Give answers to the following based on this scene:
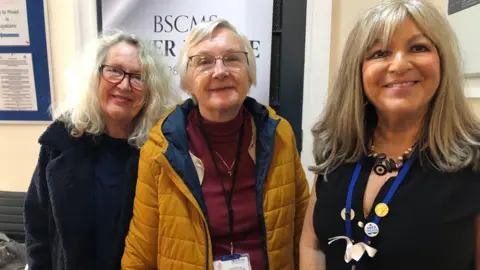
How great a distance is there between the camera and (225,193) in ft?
3.96

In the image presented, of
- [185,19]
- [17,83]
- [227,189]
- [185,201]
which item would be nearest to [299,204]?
[227,189]

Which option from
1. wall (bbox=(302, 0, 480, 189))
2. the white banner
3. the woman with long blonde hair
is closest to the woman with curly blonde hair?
the white banner

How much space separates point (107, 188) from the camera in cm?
133

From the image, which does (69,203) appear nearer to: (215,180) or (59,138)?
(59,138)

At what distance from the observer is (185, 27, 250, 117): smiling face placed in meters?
1.20

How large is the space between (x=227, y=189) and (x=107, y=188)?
0.48 meters

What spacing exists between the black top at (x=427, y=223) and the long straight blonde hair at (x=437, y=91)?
0.05 metres

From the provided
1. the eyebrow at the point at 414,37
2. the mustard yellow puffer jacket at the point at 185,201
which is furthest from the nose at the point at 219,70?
the eyebrow at the point at 414,37

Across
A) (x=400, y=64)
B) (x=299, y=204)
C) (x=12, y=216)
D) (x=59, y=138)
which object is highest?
(x=400, y=64)

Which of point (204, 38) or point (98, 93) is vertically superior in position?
point (204, 38)

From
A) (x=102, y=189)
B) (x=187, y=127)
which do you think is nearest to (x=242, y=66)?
(x=187, y=127)

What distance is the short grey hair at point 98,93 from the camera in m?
1.34

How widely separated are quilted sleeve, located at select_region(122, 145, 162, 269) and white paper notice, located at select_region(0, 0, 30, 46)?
1401mm

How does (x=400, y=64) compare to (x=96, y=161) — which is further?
(x=96, y=161)
